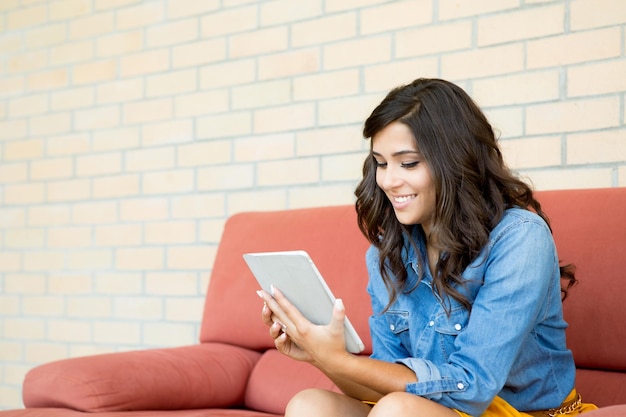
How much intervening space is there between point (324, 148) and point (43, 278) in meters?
1.49

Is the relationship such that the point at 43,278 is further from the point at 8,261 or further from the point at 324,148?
the point at 324,148

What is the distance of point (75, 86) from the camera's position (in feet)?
12.0

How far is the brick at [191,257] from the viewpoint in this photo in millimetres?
3230

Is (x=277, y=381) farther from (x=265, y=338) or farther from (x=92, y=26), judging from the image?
(x=92, y=26)

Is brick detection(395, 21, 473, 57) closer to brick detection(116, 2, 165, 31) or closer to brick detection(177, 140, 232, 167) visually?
brick detection(177, 140, 232, 167)

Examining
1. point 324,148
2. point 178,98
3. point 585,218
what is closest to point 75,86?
point 178,98

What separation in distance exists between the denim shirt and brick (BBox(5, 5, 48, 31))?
250 centimetres

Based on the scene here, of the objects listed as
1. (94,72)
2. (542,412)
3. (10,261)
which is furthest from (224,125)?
(542,412)

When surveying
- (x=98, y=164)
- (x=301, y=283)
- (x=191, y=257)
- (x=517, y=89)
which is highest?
(x=517, y=89)

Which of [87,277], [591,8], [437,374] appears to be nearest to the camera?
[437,374]

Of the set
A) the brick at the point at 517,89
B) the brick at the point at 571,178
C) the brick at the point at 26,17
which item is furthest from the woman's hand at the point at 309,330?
the brick at the point at 26,17

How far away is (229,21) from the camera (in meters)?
3.20

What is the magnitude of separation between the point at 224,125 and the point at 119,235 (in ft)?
2.20

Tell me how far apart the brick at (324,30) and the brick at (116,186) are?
2.91 feet
